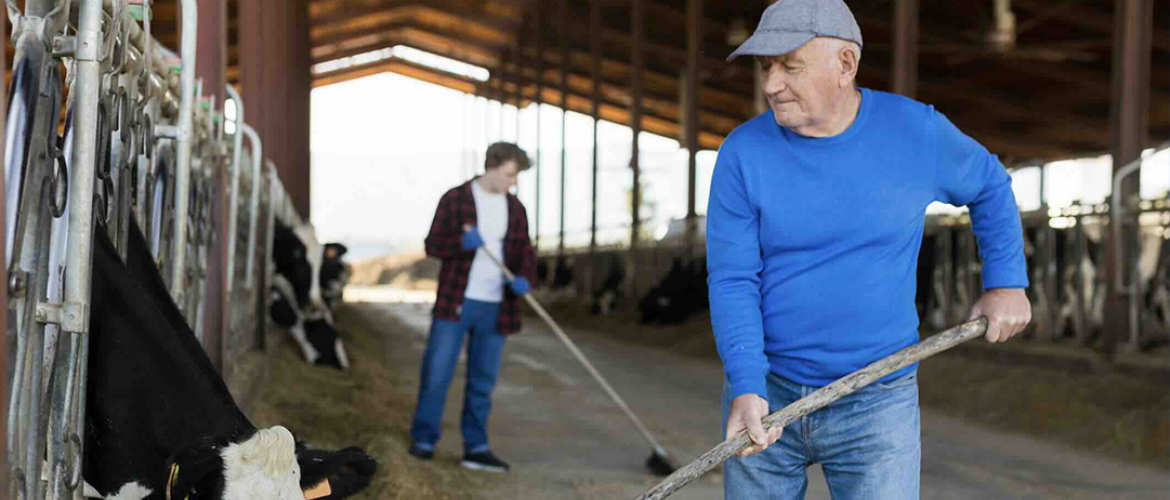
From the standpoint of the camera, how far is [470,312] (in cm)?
554

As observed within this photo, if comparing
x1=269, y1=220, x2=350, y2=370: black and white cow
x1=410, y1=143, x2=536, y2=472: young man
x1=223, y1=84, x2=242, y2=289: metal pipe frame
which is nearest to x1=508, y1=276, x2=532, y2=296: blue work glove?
x1=410, y1=143, x2=536, y2=472: young man

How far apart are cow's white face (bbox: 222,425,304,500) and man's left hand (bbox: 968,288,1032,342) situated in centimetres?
124

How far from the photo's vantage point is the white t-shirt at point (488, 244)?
5.56m

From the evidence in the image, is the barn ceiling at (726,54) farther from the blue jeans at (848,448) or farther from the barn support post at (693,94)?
the blue jeans at (848,448)

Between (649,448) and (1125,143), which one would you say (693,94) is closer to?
(1125,143)

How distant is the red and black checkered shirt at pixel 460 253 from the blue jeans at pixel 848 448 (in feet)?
10.0

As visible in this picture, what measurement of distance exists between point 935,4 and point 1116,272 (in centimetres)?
1078

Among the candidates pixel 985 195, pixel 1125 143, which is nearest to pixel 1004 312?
pixel 985 195

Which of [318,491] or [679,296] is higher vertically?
[318,491]

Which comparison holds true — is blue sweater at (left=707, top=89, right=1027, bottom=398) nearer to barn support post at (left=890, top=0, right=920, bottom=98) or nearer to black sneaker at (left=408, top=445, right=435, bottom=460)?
black sneaker at (left=408, top=445, right=435, bottom=460)

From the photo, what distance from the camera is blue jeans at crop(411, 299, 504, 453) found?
548 centimetres

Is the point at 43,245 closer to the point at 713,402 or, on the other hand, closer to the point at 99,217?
the point at 99,217

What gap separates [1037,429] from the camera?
6.78 m

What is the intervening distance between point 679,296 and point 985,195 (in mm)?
10964
